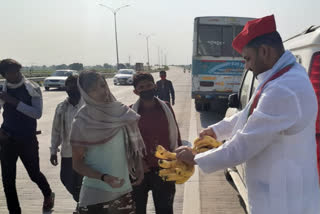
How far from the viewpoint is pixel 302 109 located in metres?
1.54

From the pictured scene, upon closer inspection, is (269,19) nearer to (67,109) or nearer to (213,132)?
(213,132)

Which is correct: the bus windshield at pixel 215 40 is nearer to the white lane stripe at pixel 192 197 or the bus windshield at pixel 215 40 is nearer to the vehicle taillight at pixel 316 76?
the white lane stripe at pixel 192 197

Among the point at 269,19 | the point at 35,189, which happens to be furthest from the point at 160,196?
the point at 35,189

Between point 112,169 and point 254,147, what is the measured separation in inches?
45.9

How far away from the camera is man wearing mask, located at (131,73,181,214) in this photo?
2.81 m

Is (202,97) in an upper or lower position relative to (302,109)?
lower

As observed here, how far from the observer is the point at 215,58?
1143 cm

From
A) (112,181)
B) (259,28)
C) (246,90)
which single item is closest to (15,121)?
(112,181)

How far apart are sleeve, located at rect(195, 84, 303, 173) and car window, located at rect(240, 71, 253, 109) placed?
7.17 ft

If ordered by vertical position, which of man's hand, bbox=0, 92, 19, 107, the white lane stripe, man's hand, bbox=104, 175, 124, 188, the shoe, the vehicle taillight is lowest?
the white lane stripe

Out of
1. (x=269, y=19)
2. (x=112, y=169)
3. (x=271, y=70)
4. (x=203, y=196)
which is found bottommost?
(x=203, y=196)

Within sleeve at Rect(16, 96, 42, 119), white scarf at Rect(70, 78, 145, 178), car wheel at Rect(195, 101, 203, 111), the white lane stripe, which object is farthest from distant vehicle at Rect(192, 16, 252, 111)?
white scarf at Rect(70, 78, 145, 178)

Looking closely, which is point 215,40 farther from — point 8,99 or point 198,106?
point 8,99

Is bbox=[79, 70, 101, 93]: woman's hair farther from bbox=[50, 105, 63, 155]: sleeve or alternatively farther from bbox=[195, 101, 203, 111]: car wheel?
bbox=[195, 101, 203, 111]: car wheel
